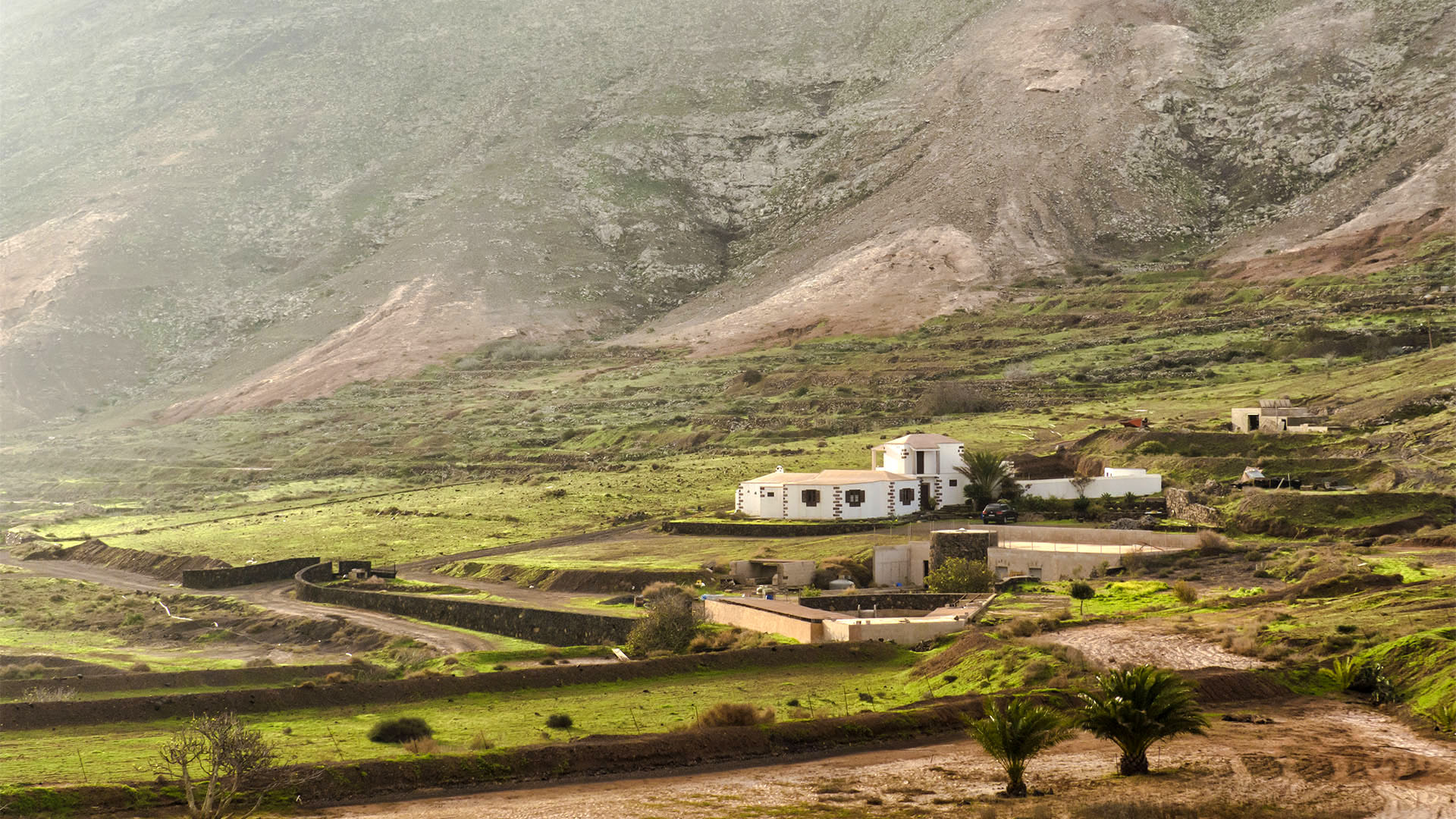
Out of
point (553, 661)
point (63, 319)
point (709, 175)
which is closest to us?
point (553, 661)

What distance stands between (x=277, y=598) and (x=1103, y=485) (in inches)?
1226

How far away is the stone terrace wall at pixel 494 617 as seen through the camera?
37.7 meters

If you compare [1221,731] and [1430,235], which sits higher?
[1430,235]

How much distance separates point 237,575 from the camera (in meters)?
52.8

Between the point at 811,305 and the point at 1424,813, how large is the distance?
99.1 m

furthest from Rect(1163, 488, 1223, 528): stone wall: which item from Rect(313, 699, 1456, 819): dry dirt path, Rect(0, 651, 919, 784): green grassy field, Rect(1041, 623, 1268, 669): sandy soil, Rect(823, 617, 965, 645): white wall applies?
Rect(313, 699, 1456, 819): dry dirt path

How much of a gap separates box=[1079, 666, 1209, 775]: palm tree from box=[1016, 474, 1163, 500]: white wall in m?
32.5

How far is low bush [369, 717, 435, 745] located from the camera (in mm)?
23516

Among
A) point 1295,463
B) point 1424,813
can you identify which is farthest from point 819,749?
point 1295,463

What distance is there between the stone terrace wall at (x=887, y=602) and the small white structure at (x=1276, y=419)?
27.4 metres

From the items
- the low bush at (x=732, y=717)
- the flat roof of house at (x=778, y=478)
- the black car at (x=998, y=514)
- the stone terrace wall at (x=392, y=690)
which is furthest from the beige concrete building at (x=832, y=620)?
the flat roof of house at (x=778, y=478)

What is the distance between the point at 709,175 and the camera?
154 meters

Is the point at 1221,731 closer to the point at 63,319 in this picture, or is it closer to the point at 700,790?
the point at 700,790

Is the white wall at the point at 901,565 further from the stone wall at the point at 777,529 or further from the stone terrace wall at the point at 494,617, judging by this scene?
the stone terrace wall at the point at 494,617
